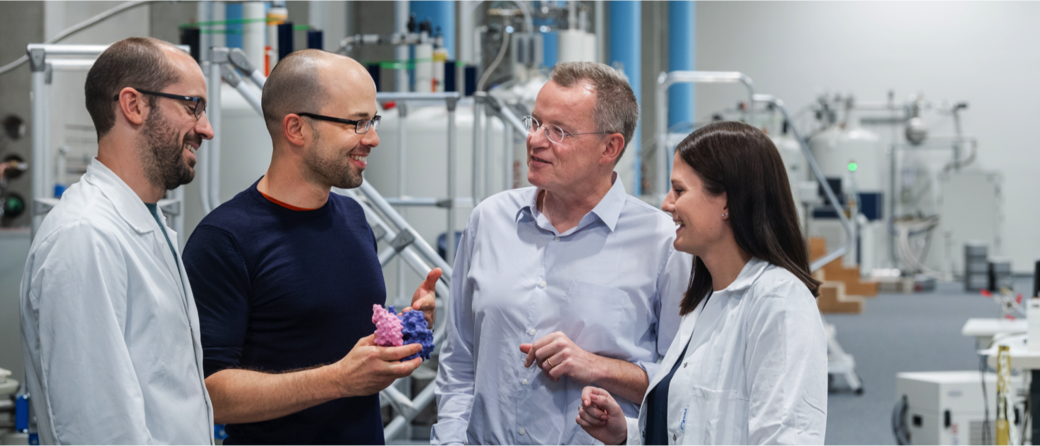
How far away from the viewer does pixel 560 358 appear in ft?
4.73

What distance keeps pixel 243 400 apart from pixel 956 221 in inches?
516

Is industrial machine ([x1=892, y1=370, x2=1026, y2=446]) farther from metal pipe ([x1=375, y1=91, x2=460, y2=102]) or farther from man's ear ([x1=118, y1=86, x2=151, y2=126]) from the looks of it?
man's ear ([x1=118, y1=86, x2=151, y2=126])

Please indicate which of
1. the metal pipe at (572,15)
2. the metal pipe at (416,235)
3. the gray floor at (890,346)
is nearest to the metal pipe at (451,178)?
the metal pipe at (416,235)

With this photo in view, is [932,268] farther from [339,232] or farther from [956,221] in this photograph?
[339,232]

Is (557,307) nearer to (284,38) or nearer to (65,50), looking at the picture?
(65,50)

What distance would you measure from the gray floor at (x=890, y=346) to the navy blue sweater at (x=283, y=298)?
3428 millimetres

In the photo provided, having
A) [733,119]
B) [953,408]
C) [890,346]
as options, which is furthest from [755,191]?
[890,346]

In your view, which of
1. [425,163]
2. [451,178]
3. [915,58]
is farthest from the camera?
[915,58]

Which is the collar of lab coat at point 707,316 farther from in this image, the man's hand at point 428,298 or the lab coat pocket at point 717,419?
the man's hand at point 428,298

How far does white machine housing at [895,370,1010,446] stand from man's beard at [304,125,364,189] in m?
3.18

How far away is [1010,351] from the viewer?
319 cm

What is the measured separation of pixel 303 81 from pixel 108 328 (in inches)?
19.9

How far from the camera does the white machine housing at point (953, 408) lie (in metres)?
3.73

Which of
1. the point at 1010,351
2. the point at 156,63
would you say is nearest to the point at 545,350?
the point at 156,63
